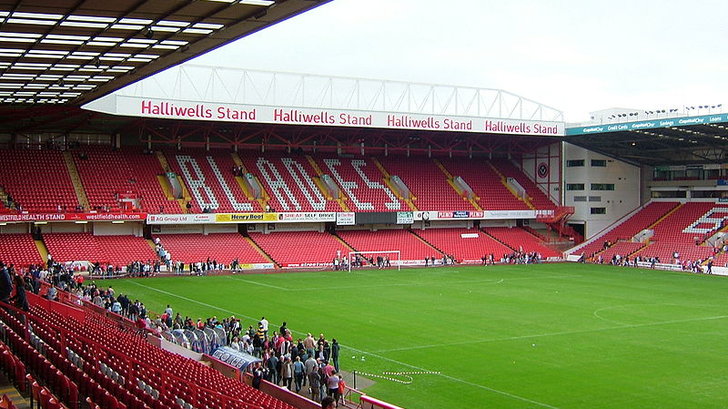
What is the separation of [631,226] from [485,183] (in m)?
13.2

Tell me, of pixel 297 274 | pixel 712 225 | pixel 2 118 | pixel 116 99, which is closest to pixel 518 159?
pixel 712 225

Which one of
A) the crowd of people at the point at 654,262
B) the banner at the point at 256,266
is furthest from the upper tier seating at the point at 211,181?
the crowd of people at the point at 654,262

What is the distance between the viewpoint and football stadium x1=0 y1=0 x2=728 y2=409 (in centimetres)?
1980

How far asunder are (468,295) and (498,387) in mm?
19755

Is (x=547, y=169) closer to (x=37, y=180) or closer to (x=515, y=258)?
(x=515, y=258)

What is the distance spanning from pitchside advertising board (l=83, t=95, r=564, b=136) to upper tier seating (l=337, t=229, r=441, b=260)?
885cm

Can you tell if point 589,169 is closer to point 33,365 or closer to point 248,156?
point 248,156

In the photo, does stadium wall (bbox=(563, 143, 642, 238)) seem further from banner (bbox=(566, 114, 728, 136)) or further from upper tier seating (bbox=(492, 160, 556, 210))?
banner (bbox=(566, 114, 728, 136))

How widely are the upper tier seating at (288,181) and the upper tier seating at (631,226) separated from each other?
22.3 m

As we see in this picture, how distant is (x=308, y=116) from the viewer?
57375 millimetres

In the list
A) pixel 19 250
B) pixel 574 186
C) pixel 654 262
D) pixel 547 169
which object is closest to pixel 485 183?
pixel 547 169

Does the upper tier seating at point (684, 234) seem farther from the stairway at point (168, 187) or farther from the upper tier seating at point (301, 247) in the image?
the stairway at point (168, 187)

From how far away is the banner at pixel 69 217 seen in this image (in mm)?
47844

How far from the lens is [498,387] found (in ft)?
72.4
